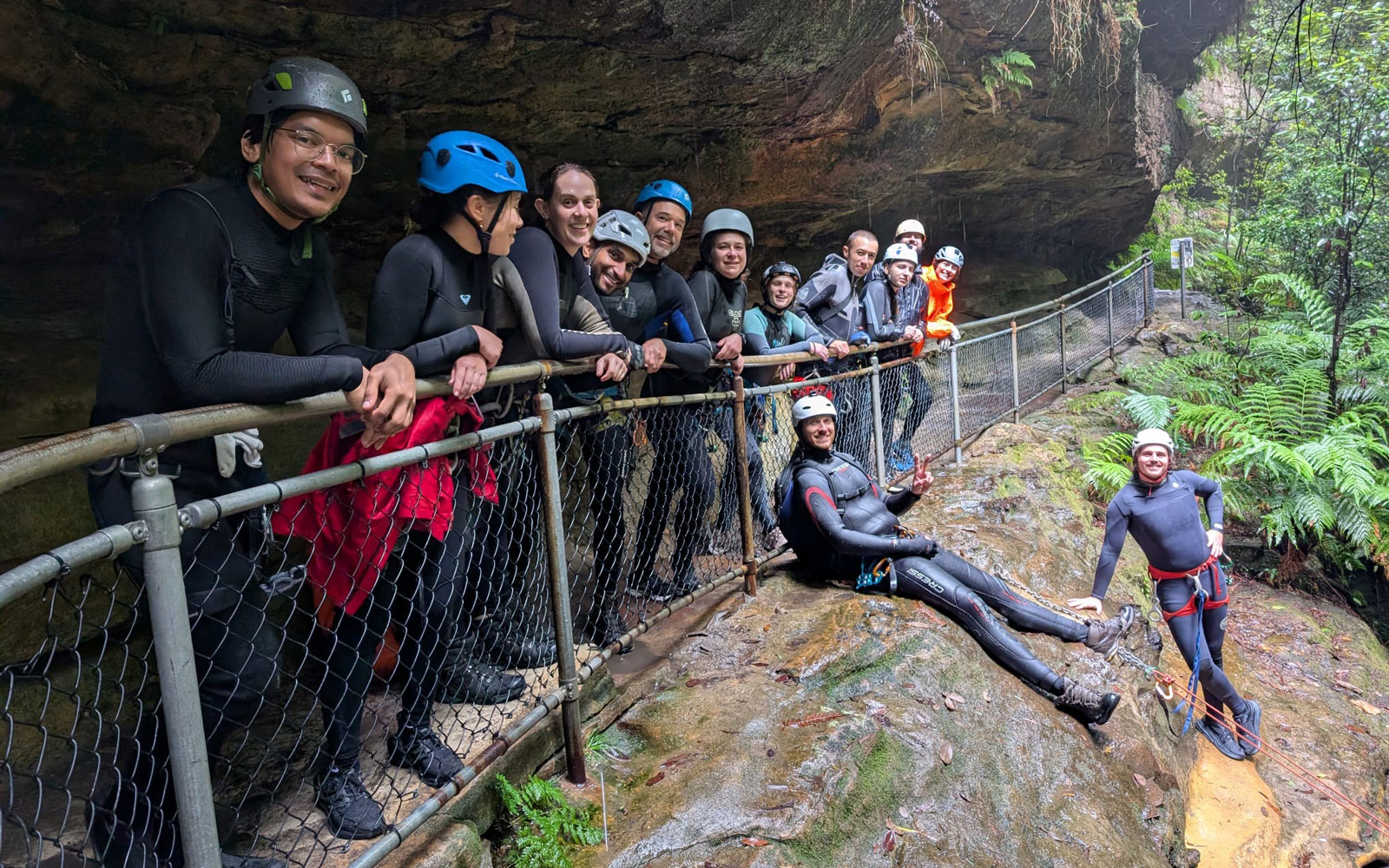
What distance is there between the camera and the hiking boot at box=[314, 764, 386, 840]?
2.27 metres

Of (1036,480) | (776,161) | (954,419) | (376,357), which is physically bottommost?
(1036,480)

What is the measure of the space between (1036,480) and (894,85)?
419 cm

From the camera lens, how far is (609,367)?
128 inches

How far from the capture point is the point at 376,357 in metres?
2.41

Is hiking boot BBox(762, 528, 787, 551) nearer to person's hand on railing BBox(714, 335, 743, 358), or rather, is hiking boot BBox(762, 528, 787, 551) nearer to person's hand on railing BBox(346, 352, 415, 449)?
person's hand on railing BBox(714, 335, 743, 358)

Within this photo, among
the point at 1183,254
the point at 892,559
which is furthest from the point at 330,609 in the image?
the point at 1183,254

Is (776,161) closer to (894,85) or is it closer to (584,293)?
(894,85)

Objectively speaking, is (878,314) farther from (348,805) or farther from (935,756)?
(348,805)

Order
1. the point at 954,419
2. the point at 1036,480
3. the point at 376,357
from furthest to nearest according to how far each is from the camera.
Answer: the point at 954,419, the point at 1036,480, the point at 376,357

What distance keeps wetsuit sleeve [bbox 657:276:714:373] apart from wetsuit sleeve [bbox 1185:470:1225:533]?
4.46m

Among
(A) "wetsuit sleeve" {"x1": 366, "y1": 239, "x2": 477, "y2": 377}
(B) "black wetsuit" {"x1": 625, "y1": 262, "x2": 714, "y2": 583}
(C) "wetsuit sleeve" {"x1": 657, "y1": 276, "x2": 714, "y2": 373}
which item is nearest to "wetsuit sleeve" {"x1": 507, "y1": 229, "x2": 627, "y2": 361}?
(A) "wetsuit sleeve" {"x1": 366, "y1": 239, "x2": 477, "y2": 377}

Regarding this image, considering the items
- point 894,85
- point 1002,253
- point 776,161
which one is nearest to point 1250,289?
point 1002,253

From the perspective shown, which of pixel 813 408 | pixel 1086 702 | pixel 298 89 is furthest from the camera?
pixel 813 408

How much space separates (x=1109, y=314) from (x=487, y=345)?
42.1ft
